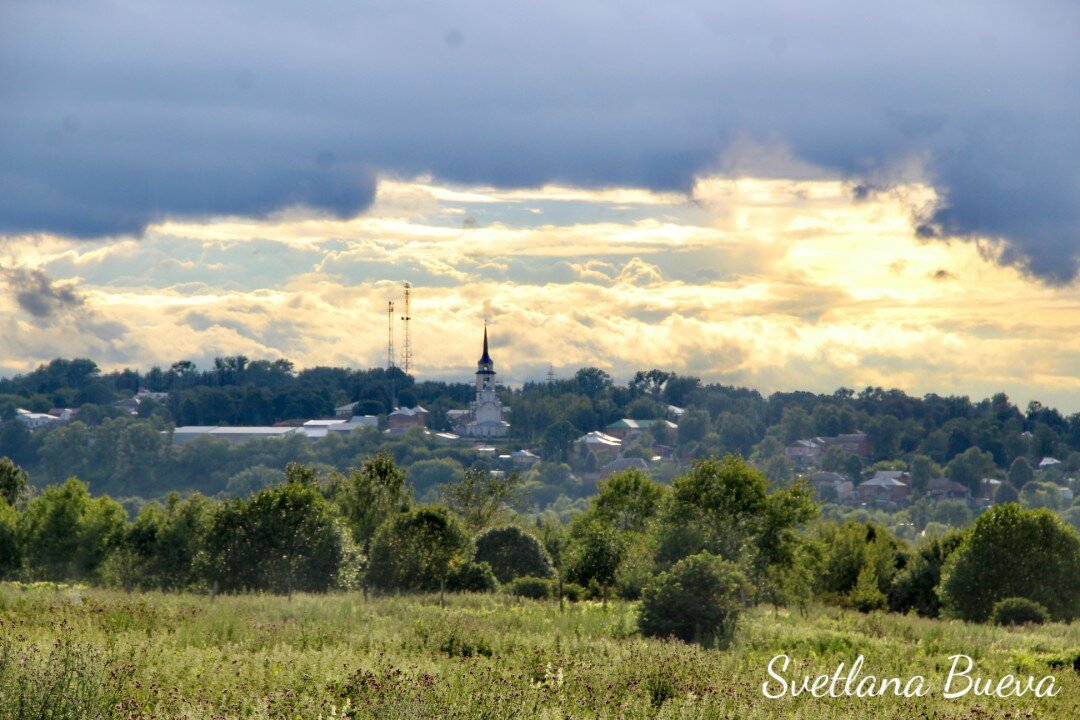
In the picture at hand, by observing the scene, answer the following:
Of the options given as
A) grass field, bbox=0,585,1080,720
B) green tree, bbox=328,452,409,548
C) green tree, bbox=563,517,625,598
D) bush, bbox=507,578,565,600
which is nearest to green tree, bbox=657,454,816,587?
green tree, bbox=563,517,625,598

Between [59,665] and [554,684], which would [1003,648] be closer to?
[554,684]

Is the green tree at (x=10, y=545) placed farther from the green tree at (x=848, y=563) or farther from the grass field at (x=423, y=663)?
the green tree at (x=848, y=563)

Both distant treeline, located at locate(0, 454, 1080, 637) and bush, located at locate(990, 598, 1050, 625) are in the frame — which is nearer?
bush, located at locate(990, 598, 1050, 625)

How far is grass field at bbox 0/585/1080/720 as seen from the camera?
14453mm

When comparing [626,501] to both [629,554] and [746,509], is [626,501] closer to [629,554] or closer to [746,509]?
[746,509]

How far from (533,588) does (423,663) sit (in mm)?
24892

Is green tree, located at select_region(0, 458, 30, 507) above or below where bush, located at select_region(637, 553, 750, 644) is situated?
below

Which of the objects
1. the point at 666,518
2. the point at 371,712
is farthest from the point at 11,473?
the point at 371,712

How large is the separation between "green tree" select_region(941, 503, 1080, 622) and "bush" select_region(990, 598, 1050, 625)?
395 cm

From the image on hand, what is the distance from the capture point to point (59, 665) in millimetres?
14688

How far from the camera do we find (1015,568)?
144 ft

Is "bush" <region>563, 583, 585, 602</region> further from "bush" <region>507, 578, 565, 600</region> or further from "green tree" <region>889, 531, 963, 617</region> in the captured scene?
"green tree" <region>889, 531, 963, 617</region>

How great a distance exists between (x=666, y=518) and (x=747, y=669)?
69.2 feet

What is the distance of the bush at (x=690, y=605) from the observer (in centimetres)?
2578
